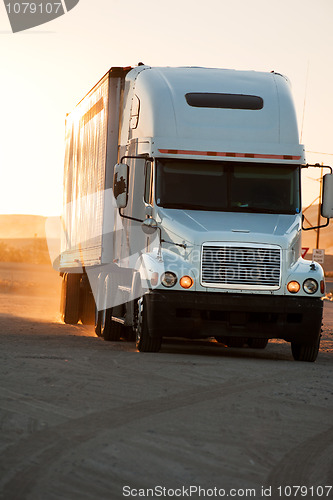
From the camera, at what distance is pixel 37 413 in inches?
356

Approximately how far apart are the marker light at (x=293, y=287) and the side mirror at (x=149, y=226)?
2.16 metres

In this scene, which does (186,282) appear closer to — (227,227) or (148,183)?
(227,227)

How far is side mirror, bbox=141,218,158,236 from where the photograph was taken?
580 inches

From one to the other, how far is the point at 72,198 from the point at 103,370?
10.3 metres

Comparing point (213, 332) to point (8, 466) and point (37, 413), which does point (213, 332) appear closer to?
point (37, 413)

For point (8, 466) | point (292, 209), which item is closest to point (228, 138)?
point (292, 209)

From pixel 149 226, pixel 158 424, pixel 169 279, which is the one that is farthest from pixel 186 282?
pixel 158 424

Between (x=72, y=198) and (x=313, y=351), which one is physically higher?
(x=72, y=198)

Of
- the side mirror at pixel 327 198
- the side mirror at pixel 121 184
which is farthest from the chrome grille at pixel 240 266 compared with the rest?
the side mirror at pixel 121 184

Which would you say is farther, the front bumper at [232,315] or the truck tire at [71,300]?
the truck tire at [71,300]

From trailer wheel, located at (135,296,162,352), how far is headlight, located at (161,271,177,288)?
506 millimetres

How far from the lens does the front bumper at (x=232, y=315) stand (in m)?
14.4

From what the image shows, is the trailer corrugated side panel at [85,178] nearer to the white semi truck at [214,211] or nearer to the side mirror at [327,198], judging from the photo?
the white semi truck at [214,211]

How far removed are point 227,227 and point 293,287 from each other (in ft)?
4.35
